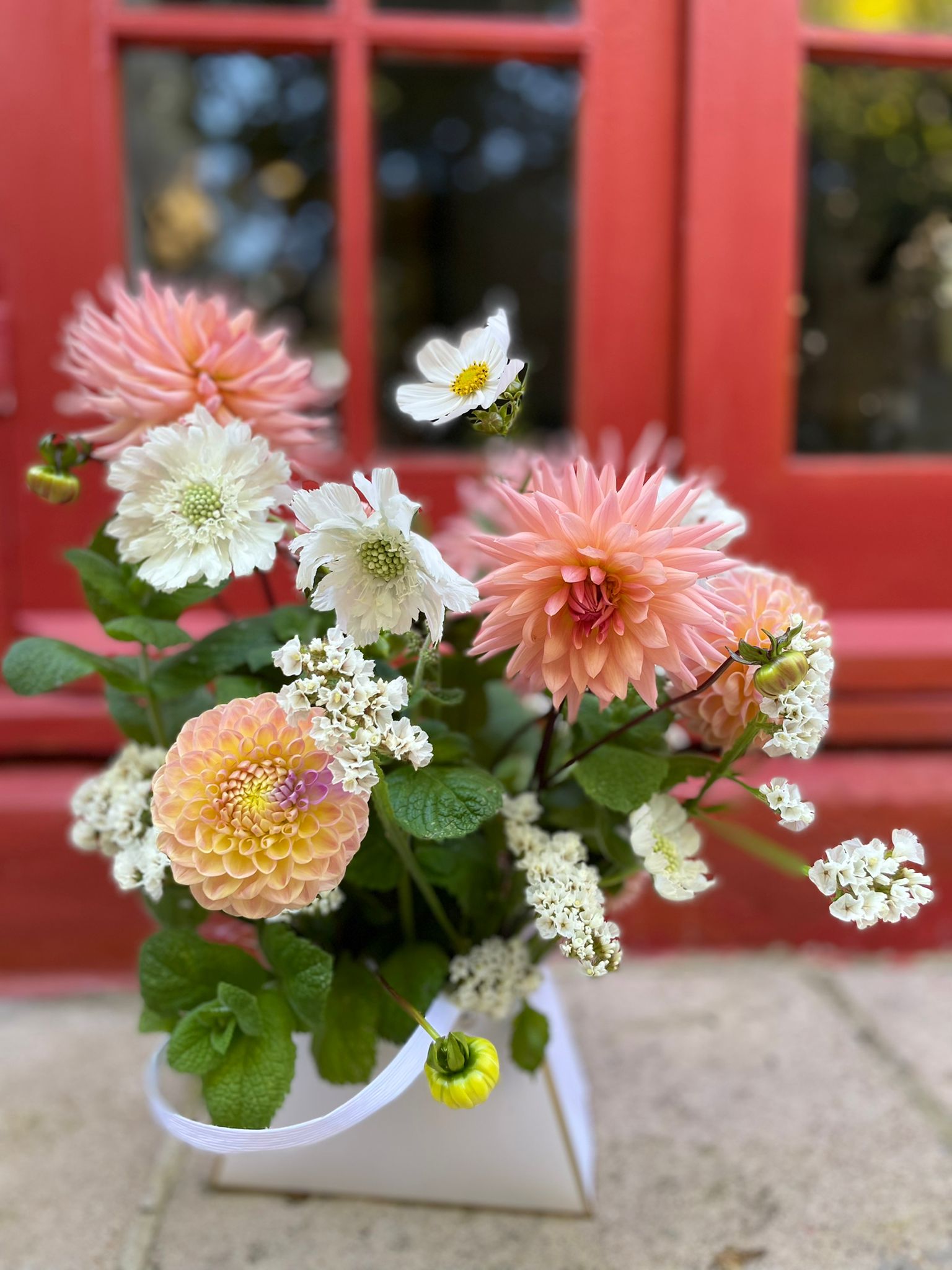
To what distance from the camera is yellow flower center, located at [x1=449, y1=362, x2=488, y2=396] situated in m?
0.49

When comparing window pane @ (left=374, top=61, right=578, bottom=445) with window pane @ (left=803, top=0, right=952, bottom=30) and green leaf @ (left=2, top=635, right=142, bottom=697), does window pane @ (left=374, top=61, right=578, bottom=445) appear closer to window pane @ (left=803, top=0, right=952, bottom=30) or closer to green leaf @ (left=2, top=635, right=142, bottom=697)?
window pane @ (left=803, top=0, right=952, bottom=30)

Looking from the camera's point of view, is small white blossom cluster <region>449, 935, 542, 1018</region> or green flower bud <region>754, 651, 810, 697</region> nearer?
green flower bud <region>754, 651, 810, 697</region>

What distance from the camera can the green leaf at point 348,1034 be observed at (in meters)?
0.59

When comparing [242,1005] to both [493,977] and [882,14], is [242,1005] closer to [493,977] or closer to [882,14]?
[493,977]

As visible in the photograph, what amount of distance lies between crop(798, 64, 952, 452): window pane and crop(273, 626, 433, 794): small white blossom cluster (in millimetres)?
979

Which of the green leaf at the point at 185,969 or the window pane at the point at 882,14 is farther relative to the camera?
the window pane at the point at 882,14

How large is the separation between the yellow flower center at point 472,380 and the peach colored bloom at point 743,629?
6.4 inches

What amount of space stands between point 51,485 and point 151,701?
15cm

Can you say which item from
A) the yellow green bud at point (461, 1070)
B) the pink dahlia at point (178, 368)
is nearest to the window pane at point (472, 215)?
the pink dahlia at point (178, 368)

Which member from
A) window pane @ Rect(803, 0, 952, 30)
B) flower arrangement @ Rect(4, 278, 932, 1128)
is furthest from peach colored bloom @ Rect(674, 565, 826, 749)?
window pane @ Rect(803, 0, 952, 30)

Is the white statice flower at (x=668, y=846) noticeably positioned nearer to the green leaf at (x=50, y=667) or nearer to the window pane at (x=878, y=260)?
the green leaf at (x=50, y=667)

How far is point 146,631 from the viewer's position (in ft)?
1.88

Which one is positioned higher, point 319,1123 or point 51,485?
point 51,485

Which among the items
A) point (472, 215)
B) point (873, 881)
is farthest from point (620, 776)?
point (472, 215)
